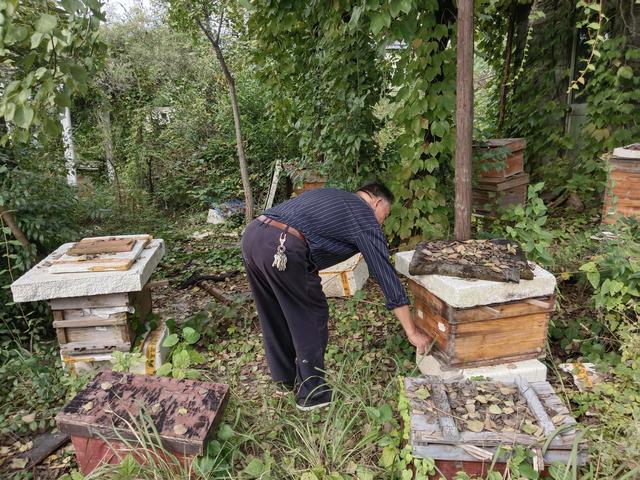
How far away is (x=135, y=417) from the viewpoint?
2195mm

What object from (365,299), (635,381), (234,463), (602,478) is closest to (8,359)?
(234,463)

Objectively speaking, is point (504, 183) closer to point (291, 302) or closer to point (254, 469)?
point (291, 302)

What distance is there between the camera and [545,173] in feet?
22.7

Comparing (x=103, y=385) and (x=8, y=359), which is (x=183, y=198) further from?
(x=103, y=385)

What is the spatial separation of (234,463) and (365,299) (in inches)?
88.6

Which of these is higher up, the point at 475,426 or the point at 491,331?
the point at 491,331

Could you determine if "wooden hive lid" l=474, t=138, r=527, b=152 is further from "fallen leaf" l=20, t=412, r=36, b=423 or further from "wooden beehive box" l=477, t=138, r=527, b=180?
"fallen leaf" l=20, t=412, r=36, b=423

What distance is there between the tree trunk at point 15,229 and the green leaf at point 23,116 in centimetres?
200

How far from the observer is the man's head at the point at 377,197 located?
2.84 meters

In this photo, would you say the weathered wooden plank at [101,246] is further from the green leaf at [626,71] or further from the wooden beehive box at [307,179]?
the green leaf at [626,71]

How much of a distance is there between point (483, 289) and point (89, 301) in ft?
8.24

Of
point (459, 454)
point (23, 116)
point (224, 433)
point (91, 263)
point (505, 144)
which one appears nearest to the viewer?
point (459, 454)

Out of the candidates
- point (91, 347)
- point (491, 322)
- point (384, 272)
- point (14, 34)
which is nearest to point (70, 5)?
point (14, 34)

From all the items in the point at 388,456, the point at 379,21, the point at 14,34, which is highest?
the point at 379,21
